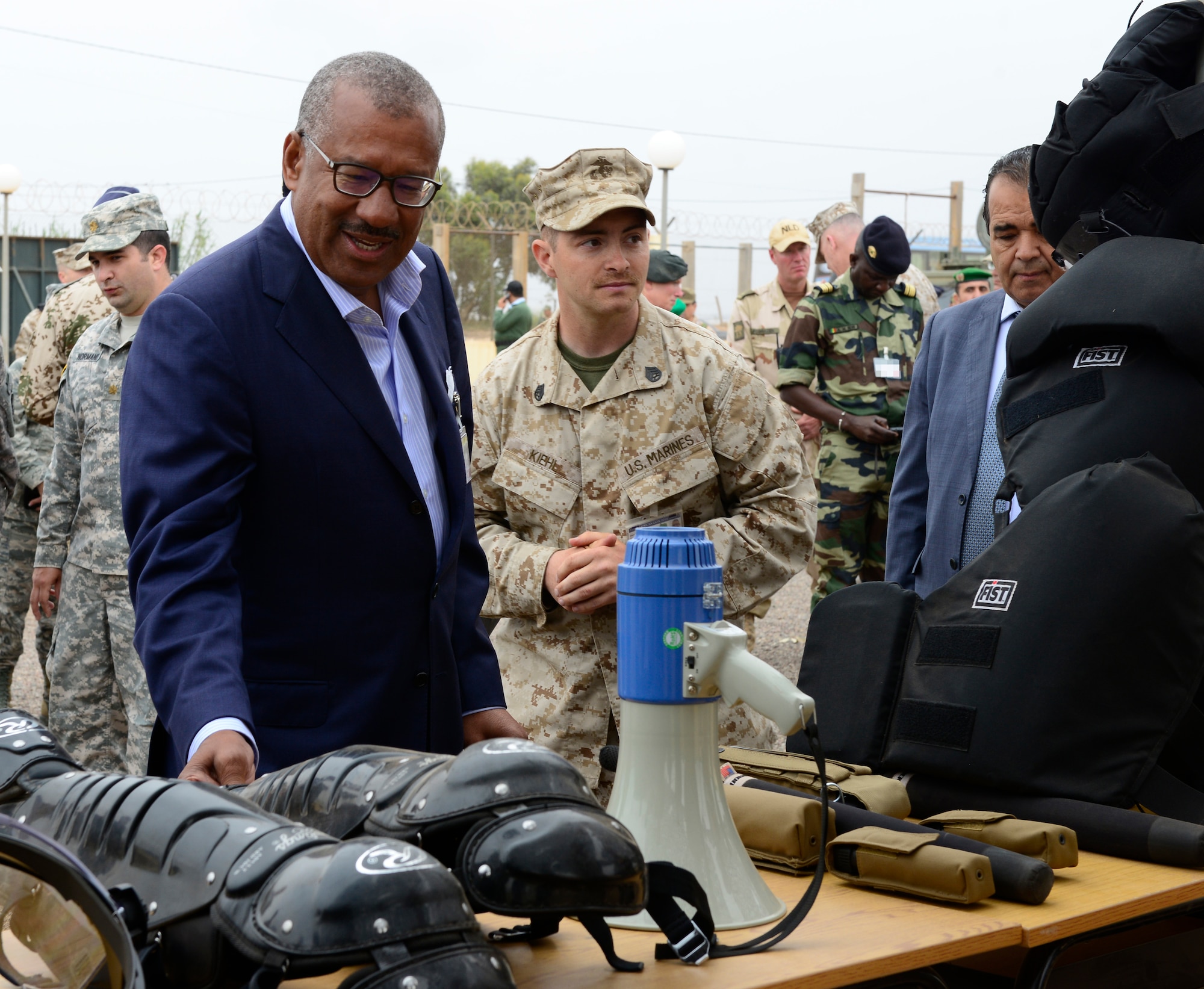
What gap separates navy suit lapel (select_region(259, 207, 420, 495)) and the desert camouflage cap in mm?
6743

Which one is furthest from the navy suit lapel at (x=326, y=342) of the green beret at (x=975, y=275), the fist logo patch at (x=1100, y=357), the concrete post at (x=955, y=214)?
the concrete post at (x=955, y=214)

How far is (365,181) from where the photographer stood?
6.39 ft

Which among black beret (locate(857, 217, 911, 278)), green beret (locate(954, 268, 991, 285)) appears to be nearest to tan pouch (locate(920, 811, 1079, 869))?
black beret (locate(857, 217, 911, 278))

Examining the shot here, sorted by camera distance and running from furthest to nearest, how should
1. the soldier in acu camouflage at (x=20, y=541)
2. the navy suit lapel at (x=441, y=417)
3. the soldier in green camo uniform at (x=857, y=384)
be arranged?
the soldier in green camo uniform at (x=857, y=384)
the soldier in acu camouflage at (x=20, y=541)
the navy suit lapel at (x=441, y=417)

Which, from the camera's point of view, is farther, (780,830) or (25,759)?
(780,830)

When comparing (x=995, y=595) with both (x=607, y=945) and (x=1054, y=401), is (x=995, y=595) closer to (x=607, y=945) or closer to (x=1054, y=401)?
(x=1054, y=401)

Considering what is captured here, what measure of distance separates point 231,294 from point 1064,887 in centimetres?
→ 144

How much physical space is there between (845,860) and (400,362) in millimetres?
1114

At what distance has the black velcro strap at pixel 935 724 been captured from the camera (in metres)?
1.77

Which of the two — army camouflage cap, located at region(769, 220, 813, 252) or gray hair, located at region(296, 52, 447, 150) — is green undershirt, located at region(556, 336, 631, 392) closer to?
gray hair, located at region(296, 52, 447, 150)

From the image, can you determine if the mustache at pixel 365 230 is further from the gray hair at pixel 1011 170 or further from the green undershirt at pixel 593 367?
the gray hair at pixel 1011 170

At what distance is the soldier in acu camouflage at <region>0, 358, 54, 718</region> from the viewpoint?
18.6ft

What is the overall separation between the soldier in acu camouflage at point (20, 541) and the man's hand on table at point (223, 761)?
4.37 metres

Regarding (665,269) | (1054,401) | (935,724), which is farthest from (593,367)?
(665,269)
